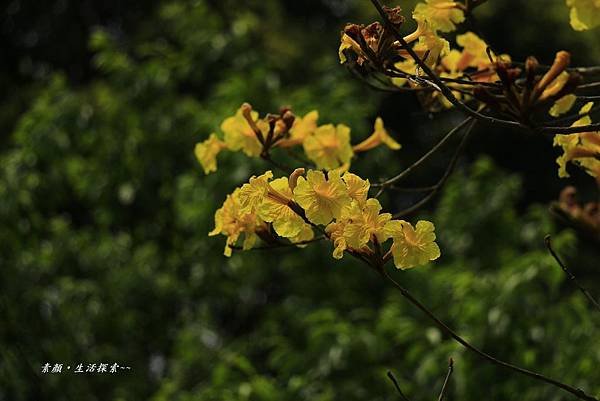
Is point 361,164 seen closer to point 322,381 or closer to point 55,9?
point 322,381

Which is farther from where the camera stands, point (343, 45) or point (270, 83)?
point (270, 83)

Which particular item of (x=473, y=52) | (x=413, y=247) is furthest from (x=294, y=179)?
(x=473, y=52)

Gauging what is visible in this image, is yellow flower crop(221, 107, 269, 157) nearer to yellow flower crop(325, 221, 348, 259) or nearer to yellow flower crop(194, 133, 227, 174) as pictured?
yellow flower crop(194, 133, 227, 174)

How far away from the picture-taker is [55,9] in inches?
372

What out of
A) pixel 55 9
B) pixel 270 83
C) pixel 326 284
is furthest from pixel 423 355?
pixel 55 9

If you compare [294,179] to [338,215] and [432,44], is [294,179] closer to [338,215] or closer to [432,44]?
[338,215]

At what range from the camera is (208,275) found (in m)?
3.41

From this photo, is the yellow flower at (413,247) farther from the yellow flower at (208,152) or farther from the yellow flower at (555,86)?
the yellow flower at (208,152)

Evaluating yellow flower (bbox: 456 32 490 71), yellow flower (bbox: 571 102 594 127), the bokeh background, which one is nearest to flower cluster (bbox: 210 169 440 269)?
yellow flower (bbox: 571 102 594 127)

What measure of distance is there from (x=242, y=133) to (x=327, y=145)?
121 mm

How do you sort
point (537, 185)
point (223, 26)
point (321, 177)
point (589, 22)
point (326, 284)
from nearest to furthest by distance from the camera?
1. point (589, 22)
2. point (321, 177)
3. point (326, 284)
4. point (223, 26)
5. point (537, 185)

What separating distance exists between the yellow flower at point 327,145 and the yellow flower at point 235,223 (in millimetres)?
212

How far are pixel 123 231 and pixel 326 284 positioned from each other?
2.96ft

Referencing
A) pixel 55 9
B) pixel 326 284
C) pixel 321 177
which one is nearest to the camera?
pixel 321 177
